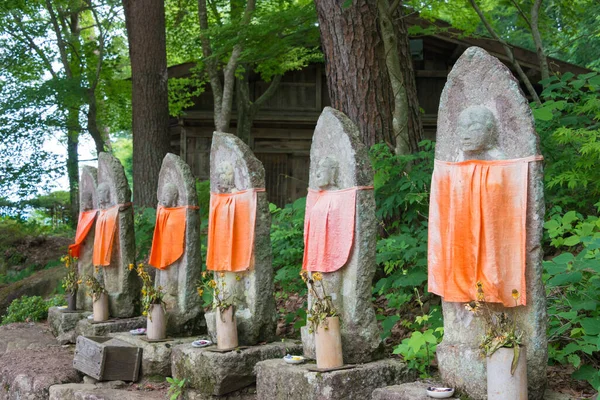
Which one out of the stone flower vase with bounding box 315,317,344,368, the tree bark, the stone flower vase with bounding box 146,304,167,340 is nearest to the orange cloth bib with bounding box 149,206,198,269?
the stone flower vase with bounding box 146,304,167,340

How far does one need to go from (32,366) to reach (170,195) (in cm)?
203

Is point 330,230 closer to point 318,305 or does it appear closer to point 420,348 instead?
point 318,305

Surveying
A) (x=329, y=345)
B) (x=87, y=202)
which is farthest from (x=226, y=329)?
(x=87, y=202)

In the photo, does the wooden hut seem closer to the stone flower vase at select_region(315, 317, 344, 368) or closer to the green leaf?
the stone flower vase at select_region(315, 317, 344, 368)

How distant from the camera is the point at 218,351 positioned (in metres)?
5.23

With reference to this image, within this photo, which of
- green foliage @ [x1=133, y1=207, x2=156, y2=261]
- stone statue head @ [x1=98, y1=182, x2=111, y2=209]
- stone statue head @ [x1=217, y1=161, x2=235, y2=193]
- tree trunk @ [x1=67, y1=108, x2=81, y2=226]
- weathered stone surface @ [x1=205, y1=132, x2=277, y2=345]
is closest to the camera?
weathered stone surface @ [x1=205, y1=132, x2=277, y2=345]

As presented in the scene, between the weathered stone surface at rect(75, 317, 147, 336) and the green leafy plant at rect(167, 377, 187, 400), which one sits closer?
the green leafy plant at rect(167, 377, 187, 400)

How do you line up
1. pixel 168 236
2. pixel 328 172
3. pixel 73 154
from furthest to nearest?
pixel 73 154
pixel 168 236
pixel 328 172

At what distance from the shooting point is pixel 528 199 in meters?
3.74

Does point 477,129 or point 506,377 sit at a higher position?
point 477,129

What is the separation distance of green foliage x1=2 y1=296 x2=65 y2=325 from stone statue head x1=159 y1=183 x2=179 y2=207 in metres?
3.38

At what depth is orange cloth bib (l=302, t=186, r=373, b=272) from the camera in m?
4.70

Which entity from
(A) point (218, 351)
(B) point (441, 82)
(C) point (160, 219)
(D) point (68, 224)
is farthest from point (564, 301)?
(D) point (68, 224)

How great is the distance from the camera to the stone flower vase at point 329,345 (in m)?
4.42
